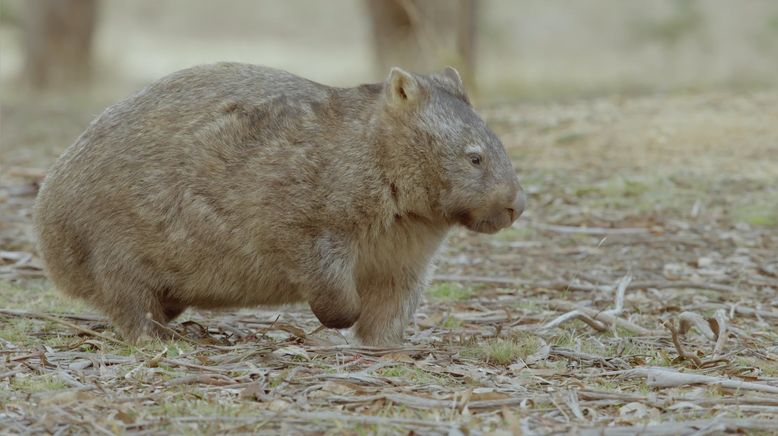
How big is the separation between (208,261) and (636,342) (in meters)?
2.00

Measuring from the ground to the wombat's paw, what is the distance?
0.69ft

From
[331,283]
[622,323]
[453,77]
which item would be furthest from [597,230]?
[331,283]

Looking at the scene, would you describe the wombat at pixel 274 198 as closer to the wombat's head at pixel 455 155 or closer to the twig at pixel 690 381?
the wombat's head at pixel 455 155

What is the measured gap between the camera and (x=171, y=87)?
19.3ft

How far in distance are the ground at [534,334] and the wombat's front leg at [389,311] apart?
6.0 inches

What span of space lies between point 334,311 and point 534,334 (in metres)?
1.02

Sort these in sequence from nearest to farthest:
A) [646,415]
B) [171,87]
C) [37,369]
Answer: [646,415], [37,369], [171,87]

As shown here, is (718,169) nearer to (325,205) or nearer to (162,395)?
(325,205)

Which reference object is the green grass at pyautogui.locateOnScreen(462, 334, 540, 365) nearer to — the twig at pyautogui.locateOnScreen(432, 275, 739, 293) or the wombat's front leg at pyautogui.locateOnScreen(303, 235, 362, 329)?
the wombat's front leg at pyautogui.locateOnScreen(303, 235, 362, 329)

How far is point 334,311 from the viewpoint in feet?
17.7

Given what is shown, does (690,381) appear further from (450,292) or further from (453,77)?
(450,292)

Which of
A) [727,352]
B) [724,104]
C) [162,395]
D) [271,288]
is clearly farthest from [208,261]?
[724,104]

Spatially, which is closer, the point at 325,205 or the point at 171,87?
the point at 325,205

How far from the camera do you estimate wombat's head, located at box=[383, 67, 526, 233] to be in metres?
5.32
